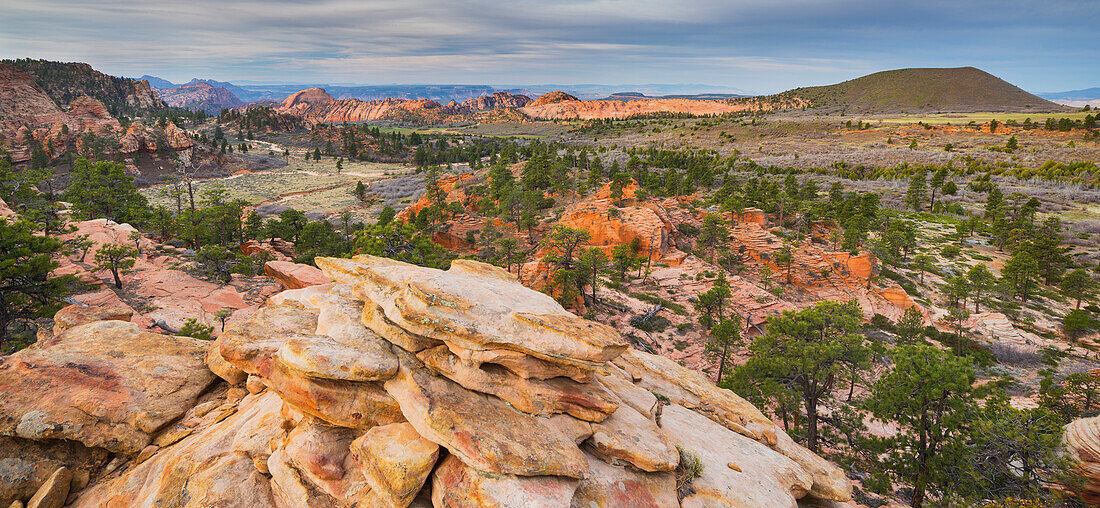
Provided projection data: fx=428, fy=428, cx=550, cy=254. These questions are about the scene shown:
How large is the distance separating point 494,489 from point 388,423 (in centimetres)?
319

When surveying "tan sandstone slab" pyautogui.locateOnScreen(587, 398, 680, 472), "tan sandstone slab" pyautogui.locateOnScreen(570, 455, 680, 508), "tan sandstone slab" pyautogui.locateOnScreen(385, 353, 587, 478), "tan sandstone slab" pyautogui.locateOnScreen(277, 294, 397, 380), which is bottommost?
"tan sandstone slab" pyautogui.locateOnScreen(570, 455, 680, 508)

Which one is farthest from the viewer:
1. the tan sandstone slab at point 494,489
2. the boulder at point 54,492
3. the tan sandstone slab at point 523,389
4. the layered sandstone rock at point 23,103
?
the layered sandstone rock at point 23,103

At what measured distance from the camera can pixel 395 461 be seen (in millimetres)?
8875

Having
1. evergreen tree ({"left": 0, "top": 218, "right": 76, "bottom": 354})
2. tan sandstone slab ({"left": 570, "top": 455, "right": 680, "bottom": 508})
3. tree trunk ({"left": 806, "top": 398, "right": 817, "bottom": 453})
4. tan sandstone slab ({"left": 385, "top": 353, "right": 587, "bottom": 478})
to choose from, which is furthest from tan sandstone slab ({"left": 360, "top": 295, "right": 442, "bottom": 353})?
tree trunk ({"left": 806, "top": 398, "right": 817, "bottom": 453})

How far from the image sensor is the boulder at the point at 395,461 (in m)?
8.71

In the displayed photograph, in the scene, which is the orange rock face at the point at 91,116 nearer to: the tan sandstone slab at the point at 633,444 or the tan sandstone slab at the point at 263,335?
the tan sandstone slab at the point at 263,335

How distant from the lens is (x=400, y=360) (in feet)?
34.2

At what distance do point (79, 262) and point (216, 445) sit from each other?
28701mm

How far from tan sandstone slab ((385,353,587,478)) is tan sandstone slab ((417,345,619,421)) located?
0.67ft

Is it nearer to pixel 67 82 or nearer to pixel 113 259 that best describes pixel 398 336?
pixel 113 259

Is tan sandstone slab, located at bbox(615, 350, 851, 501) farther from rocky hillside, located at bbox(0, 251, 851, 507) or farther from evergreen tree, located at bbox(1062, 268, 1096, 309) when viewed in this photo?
evergreen tree, located at bbox(1062, 268, 1096, 309)

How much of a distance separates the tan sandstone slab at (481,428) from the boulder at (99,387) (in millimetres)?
7565

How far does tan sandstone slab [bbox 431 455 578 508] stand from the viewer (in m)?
8.33

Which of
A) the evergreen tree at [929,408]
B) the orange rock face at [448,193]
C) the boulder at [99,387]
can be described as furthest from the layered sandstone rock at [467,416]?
the orange rock face at [448,193]
